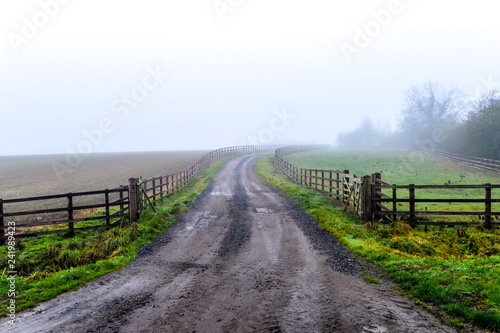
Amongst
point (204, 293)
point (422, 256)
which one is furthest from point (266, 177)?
point (204, 293)

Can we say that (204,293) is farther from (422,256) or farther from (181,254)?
(422,256)

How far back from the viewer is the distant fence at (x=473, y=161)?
99.9 ft

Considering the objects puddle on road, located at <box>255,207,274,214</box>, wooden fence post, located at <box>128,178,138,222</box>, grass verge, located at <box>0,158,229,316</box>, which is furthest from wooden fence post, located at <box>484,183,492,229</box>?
wooden fence post, located at <box>128,178,138,222</box>

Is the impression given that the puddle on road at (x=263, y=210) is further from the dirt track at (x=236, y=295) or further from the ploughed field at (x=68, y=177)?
the ploughed field at (x=68, y=177)

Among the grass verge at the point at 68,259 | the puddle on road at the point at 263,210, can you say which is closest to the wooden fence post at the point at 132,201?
the grass verge at the point at 68,259

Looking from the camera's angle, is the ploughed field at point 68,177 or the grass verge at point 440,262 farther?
the ploughed field at point 68,177

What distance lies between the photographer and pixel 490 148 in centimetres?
3506

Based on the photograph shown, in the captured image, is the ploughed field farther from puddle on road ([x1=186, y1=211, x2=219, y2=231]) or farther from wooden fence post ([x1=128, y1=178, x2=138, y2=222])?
puddle on road ([x1=186, y1=211, x2=219, y2=231])

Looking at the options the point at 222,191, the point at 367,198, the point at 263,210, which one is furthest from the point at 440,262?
the point at 222,191

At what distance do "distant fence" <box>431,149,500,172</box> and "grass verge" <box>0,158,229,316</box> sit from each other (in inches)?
1348

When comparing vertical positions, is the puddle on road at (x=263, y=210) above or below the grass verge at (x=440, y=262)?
below

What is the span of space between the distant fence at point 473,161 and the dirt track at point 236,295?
31.7m

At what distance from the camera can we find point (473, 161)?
3394 centimetres

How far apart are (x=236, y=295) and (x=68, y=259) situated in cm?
495
